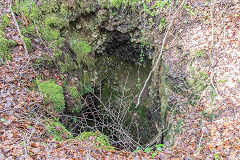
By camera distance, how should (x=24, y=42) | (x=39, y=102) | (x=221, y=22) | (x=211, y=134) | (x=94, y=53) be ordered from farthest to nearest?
(x=94, y=53), (x=24, y=42), (x=221, y=22), (x=39, y=102), (x=211, y=134)

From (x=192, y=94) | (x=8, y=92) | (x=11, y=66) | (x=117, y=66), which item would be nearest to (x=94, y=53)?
(x=117, y=66)

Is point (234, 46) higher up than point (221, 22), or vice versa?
point (221, 22)

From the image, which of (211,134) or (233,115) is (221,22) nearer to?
(233,115)

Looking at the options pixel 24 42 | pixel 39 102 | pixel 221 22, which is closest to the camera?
pixel 39 102

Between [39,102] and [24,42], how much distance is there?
168 cm

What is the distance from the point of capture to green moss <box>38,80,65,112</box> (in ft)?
12.1

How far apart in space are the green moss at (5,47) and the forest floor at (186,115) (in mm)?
103

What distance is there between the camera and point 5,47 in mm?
3566

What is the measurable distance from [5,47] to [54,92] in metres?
1.56

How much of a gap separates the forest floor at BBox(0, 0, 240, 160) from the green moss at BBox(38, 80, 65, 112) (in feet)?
0.99

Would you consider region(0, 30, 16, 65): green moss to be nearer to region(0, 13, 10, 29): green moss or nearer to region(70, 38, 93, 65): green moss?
region(0, 13, 10, 29): green moss

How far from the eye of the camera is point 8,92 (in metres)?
3.07

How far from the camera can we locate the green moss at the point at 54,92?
3.70 m

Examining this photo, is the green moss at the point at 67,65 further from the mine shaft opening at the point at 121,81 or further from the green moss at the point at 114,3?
the green moss at the point at 114,3
